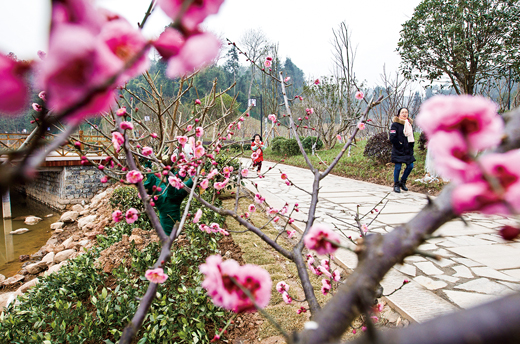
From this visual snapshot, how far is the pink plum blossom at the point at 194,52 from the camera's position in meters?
0.34

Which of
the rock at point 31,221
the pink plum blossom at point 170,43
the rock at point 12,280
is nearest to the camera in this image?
the pink plum blossom at point 170,43

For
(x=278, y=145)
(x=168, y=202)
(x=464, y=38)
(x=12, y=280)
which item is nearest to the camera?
(x=168, y=202)

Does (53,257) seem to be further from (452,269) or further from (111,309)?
(452,269)

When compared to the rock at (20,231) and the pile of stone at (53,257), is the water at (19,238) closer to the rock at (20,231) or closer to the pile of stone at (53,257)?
the rock at (20,231)

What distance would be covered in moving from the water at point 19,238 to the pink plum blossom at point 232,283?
7259 millimetres

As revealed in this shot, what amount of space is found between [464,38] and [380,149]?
3.69m

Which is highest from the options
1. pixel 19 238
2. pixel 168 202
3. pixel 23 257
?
pixel 168 202

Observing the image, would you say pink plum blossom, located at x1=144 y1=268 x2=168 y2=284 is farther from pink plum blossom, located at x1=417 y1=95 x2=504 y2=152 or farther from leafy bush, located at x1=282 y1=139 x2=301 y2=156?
leafy bush, located at x1=282 y1=139 x2=301 y2=156

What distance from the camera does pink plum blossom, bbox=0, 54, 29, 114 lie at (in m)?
0.27

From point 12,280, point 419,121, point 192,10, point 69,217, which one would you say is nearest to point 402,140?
point 419,121

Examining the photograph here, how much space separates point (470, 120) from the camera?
339 millimetres

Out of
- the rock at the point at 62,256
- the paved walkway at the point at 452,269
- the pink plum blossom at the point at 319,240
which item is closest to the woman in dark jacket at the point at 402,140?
the paved walkway at the point at 452,269

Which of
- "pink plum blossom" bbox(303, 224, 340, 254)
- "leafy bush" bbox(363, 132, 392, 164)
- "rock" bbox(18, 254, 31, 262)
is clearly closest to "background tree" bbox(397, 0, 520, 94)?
"leafy bush" bbox(363, 132, 392, 164)

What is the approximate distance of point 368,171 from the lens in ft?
29.5
